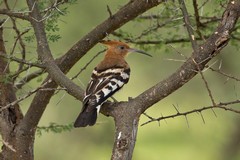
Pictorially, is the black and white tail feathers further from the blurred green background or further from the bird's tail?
the blurred green background

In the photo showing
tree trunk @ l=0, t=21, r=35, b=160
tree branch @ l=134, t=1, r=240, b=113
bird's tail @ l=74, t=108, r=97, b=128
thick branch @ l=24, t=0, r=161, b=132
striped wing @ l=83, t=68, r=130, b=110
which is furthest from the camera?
tree trunk @ l=0, t=21, r=35, b=160

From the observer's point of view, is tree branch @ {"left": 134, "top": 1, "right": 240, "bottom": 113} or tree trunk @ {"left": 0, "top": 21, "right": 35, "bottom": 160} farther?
tree trunk @ {"left": 0, "top": 21, "right": 35, "bottom": 160}

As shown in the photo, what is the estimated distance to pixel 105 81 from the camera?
5977 mm

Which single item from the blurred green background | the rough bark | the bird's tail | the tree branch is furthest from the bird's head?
the blurred green background

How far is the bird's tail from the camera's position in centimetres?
528

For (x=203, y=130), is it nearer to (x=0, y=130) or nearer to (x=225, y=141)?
(x=225, y=141)

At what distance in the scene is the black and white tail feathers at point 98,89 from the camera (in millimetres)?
5312

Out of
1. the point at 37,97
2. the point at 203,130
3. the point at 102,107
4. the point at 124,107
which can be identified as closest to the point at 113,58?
the point at 37,97

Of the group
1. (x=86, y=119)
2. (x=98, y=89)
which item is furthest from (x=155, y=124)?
(x=86, y=119)

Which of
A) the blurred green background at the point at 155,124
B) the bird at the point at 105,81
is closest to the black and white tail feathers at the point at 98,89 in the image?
the bird at the point at 105,81

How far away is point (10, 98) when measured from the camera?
645 centimetres

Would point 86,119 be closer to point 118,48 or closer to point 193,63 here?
point 193,63

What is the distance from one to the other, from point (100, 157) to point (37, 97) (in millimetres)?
8846

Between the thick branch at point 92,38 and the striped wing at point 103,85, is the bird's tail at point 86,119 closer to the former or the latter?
the striped wing at point 103,85
